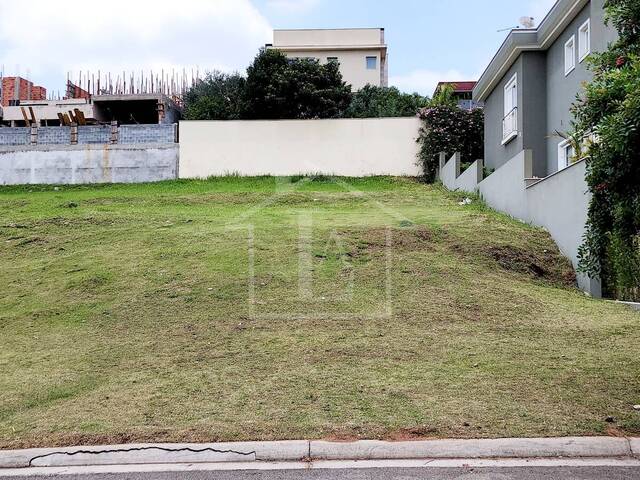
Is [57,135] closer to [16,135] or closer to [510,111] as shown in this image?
[16,135]

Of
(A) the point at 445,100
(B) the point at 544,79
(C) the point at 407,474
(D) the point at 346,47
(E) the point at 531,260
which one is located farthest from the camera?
(D) the point at 346,47

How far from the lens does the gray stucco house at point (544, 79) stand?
14203 mm

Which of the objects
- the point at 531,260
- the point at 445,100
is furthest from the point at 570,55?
the point at 445,100

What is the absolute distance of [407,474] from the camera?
431cm

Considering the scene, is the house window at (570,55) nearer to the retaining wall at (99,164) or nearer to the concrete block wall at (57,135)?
the retaining wall at (99,164)

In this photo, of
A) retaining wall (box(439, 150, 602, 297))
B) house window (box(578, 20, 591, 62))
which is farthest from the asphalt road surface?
house window (box(578, 20, 591, 62))

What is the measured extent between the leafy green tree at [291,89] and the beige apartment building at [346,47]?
1506 cm

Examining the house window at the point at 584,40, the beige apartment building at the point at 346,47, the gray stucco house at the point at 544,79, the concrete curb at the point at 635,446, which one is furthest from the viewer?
the beige apartment building at the point at 346,47

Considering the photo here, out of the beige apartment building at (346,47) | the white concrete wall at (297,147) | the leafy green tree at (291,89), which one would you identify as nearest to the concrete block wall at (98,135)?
the white concrete wall at (297,147)

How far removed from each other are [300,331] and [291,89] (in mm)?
20307

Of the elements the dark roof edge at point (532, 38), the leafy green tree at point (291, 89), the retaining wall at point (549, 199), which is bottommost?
the retaining wall at point (549, 199)

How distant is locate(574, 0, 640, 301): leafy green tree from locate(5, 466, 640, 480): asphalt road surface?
1.92 meters

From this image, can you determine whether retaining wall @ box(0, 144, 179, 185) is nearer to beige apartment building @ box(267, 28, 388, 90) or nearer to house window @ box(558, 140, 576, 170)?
house window @ box(558, 140, 576, 170)

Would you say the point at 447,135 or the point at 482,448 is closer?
the point at 482,448
